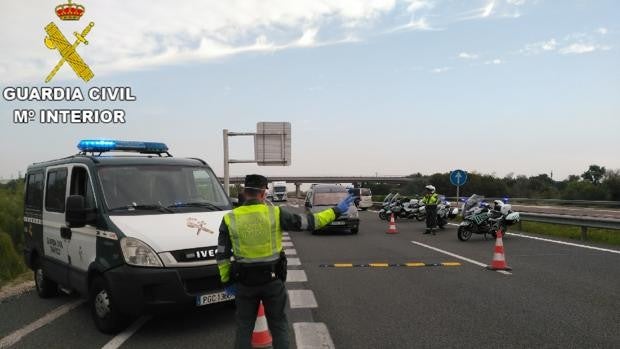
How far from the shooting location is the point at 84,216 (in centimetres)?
638

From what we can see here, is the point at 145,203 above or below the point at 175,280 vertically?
above

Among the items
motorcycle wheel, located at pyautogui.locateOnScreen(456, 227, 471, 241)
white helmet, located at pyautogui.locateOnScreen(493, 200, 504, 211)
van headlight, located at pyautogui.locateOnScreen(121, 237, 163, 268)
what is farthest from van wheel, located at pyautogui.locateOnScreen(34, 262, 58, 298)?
white helmet, located at pyautogui.locateOnScreen(493, 200, 504, 211)

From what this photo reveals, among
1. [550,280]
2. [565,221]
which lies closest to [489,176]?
[565,221]

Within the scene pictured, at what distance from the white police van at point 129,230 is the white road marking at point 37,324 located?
1.26ft

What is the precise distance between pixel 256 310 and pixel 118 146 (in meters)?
4.25

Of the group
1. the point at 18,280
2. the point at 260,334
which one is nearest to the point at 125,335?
the point at 260,334

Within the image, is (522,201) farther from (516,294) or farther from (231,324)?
(231,324)

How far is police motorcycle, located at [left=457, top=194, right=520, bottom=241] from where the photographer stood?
16.2 m

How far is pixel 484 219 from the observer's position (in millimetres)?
16219

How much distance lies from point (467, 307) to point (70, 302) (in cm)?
561

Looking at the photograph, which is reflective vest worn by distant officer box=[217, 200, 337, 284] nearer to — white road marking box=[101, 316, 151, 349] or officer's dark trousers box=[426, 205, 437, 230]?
white road marking box=[101, 316, 151, 349]

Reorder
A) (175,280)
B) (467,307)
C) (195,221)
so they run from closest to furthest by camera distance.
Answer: (175,280) → (195,221) → (467,307)

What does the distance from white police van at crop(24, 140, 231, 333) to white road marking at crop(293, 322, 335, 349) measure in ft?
3.18

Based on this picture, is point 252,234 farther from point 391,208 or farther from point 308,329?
point 391,208
